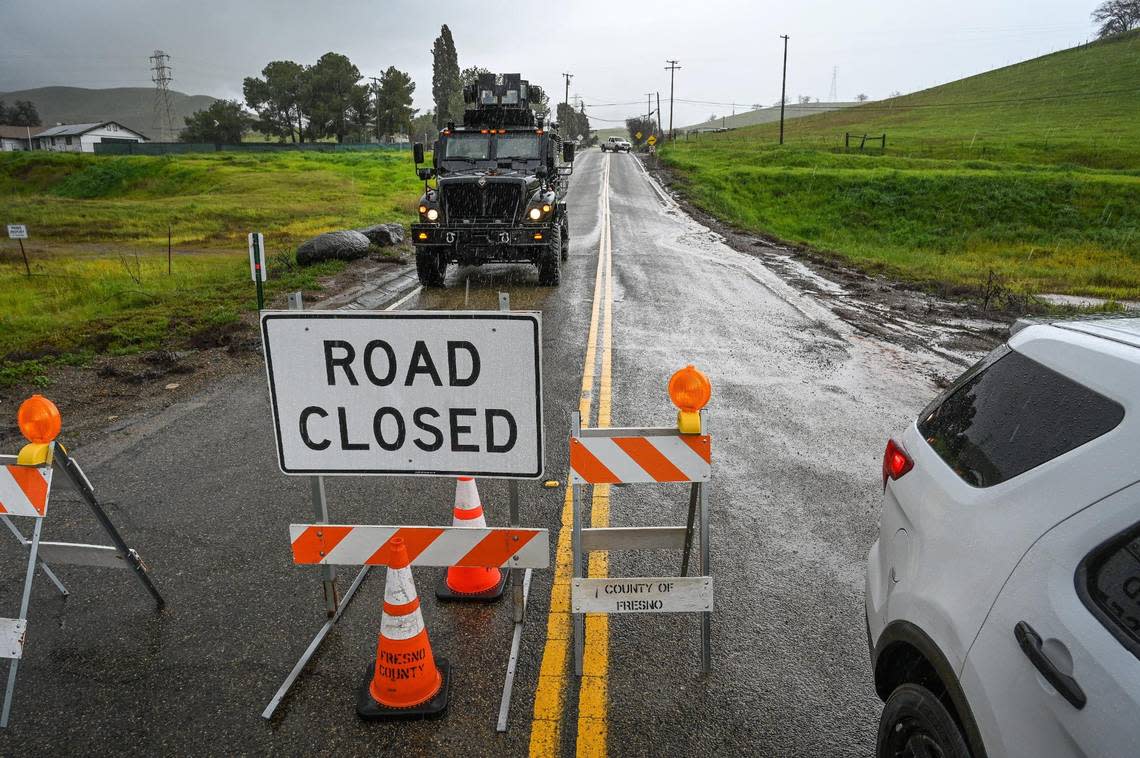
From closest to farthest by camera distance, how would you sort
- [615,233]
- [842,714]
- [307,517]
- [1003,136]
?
[842,714] < [307,517] < [615,233] < [1003,136]

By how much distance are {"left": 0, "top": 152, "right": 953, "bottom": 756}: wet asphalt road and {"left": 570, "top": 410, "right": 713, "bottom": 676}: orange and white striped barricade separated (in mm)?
298

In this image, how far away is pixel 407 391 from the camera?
3301 mm

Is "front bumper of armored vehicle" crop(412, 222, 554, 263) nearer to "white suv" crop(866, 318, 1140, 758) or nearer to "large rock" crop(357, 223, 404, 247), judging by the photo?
"large rock" crop(357, 223, 404, 247)

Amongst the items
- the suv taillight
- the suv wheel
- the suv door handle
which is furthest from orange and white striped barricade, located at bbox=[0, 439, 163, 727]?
the suv door handle

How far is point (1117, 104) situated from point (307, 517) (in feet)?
259

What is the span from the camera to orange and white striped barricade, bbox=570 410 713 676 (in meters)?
3.37

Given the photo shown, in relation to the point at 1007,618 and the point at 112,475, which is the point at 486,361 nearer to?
the point at 1007,618

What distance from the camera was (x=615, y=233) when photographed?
21016mm

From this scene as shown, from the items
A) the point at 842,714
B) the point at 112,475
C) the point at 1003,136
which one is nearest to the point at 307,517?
the point at 112,475

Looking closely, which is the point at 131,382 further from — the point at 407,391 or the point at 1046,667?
the point at 1046,667

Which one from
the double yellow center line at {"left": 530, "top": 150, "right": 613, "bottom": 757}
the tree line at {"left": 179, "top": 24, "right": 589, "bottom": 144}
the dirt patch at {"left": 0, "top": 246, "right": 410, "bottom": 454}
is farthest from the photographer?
the tree line at {"left": 179, "top": 24, "right": 589, "bottom": 144}

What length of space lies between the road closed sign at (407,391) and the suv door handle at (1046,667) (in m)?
1.96

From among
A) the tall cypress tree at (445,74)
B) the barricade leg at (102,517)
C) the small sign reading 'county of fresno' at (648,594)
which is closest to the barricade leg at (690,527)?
the small sign reading 'county of fresno' at (648,594)

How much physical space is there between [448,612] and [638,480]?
1394 millimetres
